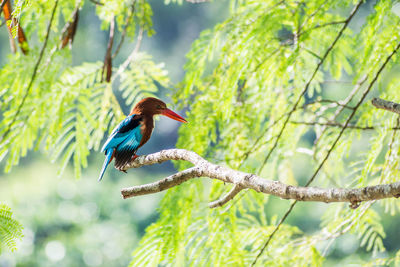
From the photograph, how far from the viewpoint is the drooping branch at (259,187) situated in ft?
2.92

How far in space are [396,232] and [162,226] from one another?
272 inches

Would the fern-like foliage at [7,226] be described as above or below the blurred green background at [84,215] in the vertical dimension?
above

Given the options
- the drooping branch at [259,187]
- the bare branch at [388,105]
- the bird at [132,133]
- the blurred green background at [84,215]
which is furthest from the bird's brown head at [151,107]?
the blurred green background at [84,215]

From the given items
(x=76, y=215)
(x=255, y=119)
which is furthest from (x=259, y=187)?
(x=76, y=215)

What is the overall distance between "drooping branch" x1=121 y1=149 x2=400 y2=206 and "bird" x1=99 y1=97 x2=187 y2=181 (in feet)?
0.14

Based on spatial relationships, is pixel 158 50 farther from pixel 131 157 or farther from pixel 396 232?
pixel 131 157

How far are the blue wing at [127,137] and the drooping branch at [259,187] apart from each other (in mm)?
59

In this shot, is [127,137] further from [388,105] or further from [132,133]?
[388,105]

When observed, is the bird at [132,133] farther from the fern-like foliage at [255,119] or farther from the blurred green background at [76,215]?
the blurred green background at [76,215]

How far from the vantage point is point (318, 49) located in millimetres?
2551

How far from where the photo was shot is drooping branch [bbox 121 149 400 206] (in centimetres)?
89

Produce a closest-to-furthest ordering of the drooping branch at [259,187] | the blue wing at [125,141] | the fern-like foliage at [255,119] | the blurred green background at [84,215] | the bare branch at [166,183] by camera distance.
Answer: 1. the drooping branch at [259,187]
2. the bare branch at [166,183]
3. the blue wing at [125,141]
4. the fern-like foliage at [255,119]
5. the blurred green background at [84,215]

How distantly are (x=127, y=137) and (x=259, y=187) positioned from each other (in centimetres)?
52

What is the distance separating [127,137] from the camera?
1462 mm
